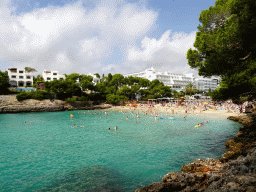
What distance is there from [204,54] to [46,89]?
55.5m

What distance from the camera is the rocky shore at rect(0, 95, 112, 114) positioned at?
2002 inches

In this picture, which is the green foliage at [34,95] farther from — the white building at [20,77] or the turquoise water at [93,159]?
the turquoise water at [93,159]

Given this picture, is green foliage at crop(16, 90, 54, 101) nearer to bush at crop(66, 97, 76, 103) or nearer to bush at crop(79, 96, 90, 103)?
bush at crop(66, 97, 76, 103)

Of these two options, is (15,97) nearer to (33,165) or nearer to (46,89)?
(46,89)

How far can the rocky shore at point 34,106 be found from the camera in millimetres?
50844

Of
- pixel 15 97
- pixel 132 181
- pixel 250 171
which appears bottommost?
pixel 132 181

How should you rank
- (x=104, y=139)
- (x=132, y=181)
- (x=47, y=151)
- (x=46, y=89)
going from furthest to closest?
(x=46, y=89), (x=104, y=139), (x=47, y=151), (x=132, y=181)

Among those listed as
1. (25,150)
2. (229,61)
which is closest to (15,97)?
(25,150)

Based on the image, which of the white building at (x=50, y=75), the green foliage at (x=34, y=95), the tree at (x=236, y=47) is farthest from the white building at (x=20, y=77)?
the tree at (x=236, y=47)

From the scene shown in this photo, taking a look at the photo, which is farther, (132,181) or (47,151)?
(47,151)

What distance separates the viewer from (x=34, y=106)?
53781 mm

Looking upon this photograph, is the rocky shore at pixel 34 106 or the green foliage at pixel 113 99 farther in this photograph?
the green foliage at pixel 113 99

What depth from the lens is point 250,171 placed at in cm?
702

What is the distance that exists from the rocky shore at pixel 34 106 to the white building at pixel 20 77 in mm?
25634
